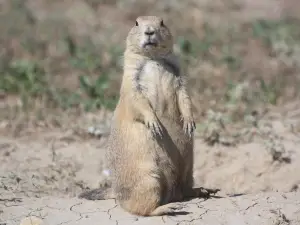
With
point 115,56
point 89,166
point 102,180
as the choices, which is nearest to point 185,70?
point 115,56

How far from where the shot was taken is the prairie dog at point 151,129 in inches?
195

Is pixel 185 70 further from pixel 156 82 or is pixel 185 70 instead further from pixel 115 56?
pixel 156 82

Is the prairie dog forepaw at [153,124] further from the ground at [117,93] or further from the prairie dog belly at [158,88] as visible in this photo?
the ground at [117,93]

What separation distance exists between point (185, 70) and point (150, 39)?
3.73 meters

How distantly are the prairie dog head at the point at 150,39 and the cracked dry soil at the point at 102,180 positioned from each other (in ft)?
3.66

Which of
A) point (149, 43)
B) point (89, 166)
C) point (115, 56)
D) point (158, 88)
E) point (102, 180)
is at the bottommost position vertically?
point (102, 180)

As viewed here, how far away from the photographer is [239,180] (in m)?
6.38

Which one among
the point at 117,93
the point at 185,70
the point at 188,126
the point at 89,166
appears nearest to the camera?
the point at 188,126

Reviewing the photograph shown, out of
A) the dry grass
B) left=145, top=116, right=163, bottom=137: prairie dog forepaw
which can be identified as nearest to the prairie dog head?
left=145, top=116, right=163, bottom=137: prairie dog forepaw

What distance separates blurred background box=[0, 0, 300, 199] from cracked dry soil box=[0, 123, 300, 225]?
0.06 feet

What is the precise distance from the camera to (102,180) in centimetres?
629

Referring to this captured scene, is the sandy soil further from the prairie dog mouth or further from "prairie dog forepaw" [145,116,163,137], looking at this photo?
the prairie dog mouth

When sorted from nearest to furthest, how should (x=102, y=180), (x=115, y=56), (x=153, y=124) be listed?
(x=153, y=124), (x=102, y=180), (x=115, y=56)

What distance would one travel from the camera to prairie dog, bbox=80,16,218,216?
4.95 metres
